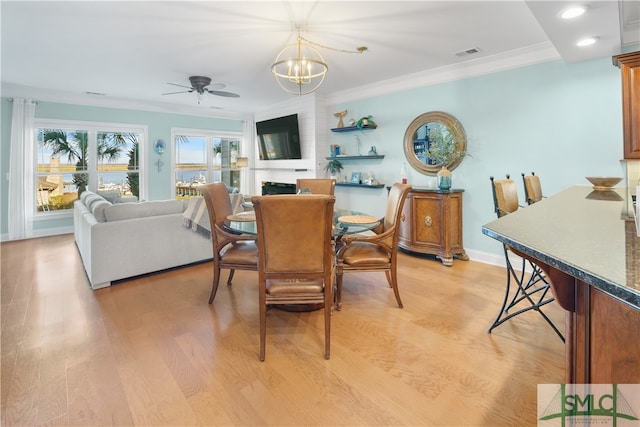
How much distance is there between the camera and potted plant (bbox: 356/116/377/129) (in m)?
5.14

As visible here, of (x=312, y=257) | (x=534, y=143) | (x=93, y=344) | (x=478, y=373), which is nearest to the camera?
(x=478, y=373)

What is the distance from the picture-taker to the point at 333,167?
590cm

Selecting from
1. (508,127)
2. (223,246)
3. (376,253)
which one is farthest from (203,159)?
(508,127)

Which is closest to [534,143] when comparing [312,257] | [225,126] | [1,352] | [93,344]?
[312,257]

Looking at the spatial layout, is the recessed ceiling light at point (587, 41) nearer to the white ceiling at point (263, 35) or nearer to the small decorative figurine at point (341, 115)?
the white ceiling at point (263, 35)

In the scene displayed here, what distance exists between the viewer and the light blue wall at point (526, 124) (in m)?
3.24

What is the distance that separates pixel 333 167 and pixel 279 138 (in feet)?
4.96

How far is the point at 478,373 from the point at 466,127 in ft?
10.8

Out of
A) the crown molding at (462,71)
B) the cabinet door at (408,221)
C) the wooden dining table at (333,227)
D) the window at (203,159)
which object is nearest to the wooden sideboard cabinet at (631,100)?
the crown molding at (462,71)

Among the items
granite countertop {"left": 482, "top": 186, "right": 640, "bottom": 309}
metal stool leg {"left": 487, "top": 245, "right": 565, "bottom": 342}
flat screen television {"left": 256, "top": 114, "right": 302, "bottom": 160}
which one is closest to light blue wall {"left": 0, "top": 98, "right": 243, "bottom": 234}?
flat screen television {"left": 256, "top": 114, "right": 302, "bottom": 160}

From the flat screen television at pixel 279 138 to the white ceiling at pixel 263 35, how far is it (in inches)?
58.0

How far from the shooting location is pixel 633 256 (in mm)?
822

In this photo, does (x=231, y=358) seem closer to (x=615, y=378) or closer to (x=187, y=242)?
(x=615, y=378)

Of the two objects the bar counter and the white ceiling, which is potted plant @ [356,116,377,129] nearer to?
the white ceiling
